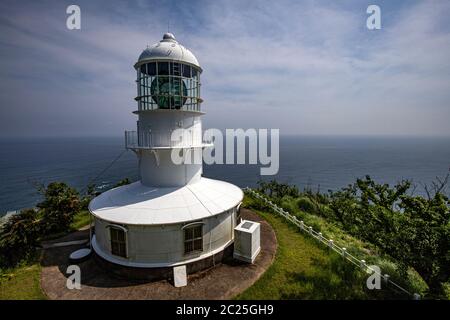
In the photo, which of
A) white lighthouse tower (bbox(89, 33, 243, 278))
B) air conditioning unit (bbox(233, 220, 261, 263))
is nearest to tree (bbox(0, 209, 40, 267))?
white lighthouse tower (bbox(89, 33, 243, 278))

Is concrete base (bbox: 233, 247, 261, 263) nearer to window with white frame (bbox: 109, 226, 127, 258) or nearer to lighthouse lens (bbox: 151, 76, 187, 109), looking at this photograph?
window with white frame (bbox: 109, 226, 127, 258)

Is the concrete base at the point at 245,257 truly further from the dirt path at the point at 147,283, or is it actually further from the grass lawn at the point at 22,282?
the grass lawn at the point at 22,282

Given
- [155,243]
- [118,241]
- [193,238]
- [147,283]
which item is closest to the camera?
[147,283]

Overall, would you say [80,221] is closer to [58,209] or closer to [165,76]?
[58,209]

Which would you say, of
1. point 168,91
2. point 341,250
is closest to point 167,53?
point 168,91
